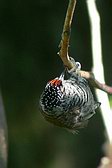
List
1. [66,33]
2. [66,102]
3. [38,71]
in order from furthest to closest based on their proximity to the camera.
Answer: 1. [38,71]
2. [66,102]
3. [66,33]

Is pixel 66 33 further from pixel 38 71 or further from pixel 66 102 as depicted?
pixel 38 71

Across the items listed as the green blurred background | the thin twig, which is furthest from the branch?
the green blurred background

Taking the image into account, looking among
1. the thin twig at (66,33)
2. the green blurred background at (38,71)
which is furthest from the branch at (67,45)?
the green blurred background at (38,71)

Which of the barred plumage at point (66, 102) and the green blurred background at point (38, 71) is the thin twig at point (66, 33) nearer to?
the barred plumage at point (66, 102)

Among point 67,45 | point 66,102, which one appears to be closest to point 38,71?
point 66,102

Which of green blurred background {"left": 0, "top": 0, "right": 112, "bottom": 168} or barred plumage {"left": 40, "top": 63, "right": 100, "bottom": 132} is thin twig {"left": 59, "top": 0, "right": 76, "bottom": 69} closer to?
barred plumage {"left": 40, "top": 63, "right": 100, "bottom": 132}

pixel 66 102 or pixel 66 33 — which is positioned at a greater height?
pixel 66 33
